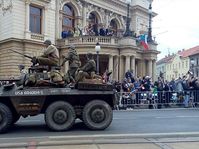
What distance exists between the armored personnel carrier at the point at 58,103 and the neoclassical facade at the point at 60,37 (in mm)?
16897

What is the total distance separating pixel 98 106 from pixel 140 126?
5.33 feet

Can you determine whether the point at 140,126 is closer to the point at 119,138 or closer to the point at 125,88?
the point at 119,138

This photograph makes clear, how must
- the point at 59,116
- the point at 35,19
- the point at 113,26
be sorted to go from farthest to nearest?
1. the point at 113,26
2. the point at 35,19
3. the point at 59,116

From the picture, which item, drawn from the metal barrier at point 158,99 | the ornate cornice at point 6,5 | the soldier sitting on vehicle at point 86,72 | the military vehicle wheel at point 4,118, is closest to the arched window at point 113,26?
the ornate cornice at point 6,5

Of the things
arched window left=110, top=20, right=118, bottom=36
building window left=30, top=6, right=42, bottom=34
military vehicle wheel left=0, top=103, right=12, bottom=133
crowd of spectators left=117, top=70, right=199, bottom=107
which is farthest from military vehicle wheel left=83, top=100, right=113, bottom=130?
arched window left=110, top=20, right=118, bottom=36

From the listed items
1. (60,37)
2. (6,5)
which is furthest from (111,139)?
(60,37)

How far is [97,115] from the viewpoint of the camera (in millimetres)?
9648

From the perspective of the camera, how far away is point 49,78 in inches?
383

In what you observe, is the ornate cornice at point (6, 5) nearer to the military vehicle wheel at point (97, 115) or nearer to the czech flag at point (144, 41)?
the czech flag at point (144, 41)

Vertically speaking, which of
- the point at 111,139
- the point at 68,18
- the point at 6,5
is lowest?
the point at 111,139

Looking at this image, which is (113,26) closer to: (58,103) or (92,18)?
(92,18)

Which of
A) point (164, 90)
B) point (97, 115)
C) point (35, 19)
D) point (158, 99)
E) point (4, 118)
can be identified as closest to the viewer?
point (4, 118)

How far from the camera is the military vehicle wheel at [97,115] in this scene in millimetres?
9633

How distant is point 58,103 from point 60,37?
25.5 m
